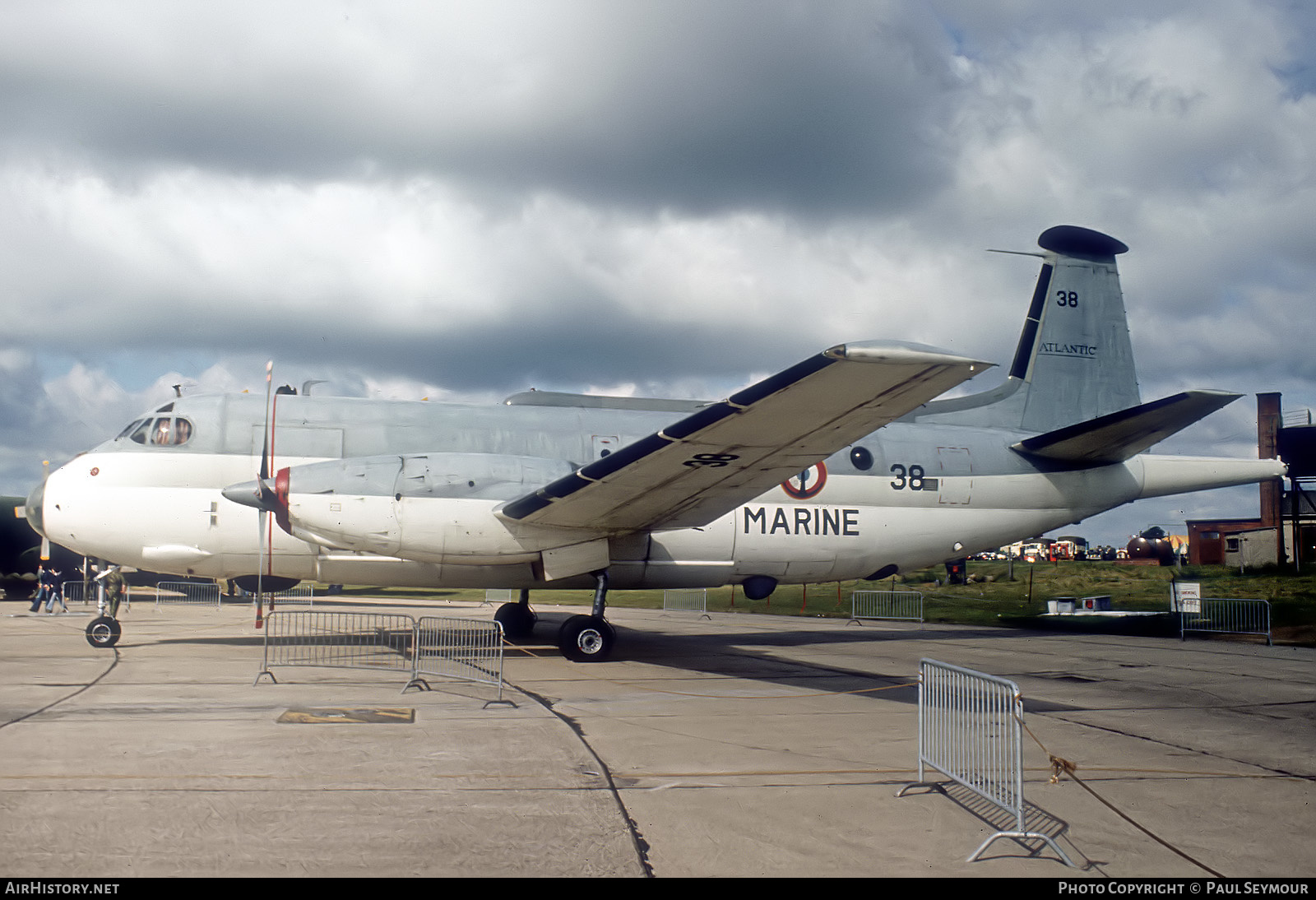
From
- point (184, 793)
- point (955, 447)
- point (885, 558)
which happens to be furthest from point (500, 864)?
point (955, 447)

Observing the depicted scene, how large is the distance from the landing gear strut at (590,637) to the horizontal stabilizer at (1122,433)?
8.99 meters

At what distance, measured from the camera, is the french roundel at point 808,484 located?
16078 mm

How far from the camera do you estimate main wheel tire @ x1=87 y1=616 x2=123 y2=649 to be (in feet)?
47.3

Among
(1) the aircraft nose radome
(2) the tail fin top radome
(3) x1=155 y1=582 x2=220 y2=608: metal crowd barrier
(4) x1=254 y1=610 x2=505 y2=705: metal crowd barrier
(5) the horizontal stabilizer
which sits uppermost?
(2) the tail fin top radome

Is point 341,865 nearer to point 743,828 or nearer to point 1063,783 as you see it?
point 743,828

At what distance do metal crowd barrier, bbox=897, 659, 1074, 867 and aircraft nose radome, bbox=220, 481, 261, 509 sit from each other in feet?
30.9

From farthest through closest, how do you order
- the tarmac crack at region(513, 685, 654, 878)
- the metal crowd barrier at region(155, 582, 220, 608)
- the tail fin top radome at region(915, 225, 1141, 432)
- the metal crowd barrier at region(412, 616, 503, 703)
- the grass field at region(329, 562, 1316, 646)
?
the metal crowd barrier at region(155, 582, 220, 608) → the grass field at region(329, 562, 1316, 646) → the tail fin top radome at region(915, 225, 1141, 432) → the metal crowd barrier at region(412, 616, 503, 703) → the tarmac crack at region(513, 685, 654, 878)

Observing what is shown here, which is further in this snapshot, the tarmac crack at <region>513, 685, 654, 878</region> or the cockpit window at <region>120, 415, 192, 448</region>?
the cockpit window at <region>120, 415, 192, 448</region>

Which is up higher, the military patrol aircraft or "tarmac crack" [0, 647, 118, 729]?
the military patrol aircraft

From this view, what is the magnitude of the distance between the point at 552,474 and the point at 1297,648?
15.7 meters

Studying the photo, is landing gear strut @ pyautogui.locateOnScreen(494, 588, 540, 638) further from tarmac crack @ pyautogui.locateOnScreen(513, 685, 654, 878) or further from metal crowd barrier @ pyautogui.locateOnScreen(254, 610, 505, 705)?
tarmac crack @ pyautogui.locateOnScreen(513, 685, 654, 878)

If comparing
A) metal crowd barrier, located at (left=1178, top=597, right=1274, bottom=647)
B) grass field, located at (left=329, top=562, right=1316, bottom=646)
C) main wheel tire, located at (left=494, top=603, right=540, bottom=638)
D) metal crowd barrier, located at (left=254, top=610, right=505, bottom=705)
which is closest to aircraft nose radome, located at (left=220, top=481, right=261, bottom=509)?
metal crowd barrier, located at (left=254, top=610, right=505, bottom=705)

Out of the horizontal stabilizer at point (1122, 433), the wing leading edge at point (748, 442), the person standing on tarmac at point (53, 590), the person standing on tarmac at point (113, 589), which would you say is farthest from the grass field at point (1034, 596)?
the person standing on tarmac at point (113, 589)

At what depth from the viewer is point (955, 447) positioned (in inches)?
687
